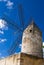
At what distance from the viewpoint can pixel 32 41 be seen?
14.8 m

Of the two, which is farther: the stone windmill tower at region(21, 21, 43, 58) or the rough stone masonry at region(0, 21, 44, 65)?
the stone windmill tower at region(21, 21, 43, 58)

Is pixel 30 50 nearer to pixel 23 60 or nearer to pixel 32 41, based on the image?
pixel 32 41

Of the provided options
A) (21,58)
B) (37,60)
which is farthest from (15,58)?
(37,60)

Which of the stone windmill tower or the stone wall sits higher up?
the stone windmill tower

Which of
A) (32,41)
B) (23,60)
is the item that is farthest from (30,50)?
(23,60)

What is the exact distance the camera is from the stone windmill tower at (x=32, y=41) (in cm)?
1465

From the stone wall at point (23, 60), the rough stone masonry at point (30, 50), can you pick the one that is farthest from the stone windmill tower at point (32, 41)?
the stone wall at point (23, 60)

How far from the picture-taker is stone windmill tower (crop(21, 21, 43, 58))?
14.6 metres

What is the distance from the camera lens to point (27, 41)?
14.9 meters

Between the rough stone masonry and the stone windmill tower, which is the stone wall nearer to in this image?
the rough stone masonry

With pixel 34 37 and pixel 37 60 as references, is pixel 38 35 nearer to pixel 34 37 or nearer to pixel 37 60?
pixel 34 37

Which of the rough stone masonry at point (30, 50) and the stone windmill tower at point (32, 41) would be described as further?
the stone windmill tower at point (32, 41)

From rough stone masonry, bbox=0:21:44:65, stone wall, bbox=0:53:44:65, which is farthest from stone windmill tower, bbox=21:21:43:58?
stone wall, bbox=0:53:44:65

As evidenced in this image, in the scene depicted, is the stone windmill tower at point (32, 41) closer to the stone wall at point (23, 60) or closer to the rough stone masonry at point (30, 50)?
the rough stone masonry at point (30, 50)
